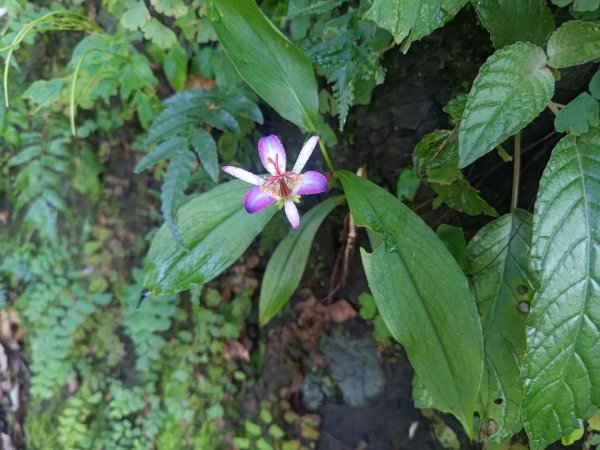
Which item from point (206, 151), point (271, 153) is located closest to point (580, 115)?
point (271, 153)

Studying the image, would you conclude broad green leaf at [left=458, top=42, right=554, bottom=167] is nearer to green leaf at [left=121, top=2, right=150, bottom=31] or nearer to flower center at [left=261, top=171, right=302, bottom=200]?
flower center at [left=261, top=171, right=302, bottom=200]

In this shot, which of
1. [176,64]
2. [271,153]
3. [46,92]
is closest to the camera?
[271,153]

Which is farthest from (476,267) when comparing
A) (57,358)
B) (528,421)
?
(57,358)

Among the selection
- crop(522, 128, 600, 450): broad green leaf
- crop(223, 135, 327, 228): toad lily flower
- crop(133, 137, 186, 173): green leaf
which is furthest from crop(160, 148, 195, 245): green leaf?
crop(522, 128, 600, 450): broad green leaf

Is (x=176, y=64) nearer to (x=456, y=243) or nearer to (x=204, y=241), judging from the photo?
(x=204, y=241)

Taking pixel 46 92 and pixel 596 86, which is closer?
pixel 596 86

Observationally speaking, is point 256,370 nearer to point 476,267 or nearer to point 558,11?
point 476,267

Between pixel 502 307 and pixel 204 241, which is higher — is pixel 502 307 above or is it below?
below
